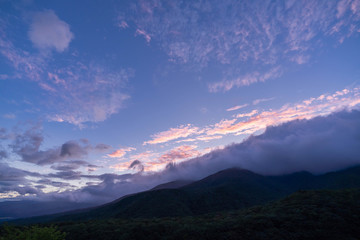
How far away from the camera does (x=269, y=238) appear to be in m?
27.6

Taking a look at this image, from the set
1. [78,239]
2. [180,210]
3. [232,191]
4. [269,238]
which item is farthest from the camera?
[232,191]

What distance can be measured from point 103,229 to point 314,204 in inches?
1783

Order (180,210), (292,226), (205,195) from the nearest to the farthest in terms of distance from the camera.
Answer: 1. (292,226)
2. (180,210)
3. (205,195)

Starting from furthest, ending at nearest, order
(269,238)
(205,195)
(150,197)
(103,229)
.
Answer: (205,195) → (150,197) → (103,229) → (269,238)

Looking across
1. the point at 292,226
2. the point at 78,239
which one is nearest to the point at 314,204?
the point at 292,226

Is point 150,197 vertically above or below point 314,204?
above

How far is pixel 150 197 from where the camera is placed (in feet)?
470

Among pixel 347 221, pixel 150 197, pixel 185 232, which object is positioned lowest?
pixel 347 221

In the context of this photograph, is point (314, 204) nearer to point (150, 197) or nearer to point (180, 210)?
point (180, 210)

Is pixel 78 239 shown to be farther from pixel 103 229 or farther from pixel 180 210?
pixel 180 210

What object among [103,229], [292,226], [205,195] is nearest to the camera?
[292,226]

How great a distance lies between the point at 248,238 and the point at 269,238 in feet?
9.48

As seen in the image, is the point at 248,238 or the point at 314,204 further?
the point at 314,204

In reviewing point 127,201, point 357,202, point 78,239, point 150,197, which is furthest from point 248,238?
point 127,201
